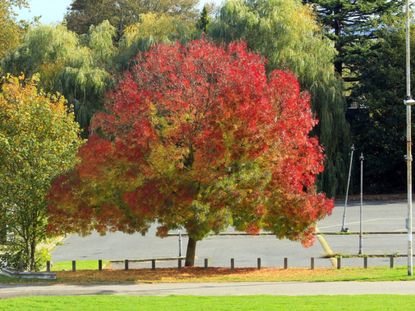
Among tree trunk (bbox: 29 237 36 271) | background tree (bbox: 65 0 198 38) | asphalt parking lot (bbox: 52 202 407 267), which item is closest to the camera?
tree trunk (bbox: 29 237 36 271)

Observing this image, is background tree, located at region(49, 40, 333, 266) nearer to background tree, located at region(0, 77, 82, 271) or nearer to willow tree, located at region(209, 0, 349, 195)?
background tree, located at region(0, 77, 82, 271)

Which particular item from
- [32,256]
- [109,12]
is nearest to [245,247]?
[32,256]

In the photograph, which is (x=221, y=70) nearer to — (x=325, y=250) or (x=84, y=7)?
(x=325, y=250)

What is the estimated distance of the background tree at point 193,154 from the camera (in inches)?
1025

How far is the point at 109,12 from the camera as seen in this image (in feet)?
268

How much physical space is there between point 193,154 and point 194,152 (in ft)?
0.45


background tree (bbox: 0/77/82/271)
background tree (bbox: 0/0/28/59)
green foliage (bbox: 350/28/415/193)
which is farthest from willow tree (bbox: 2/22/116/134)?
background tree (bbox: 0/77/82/271)

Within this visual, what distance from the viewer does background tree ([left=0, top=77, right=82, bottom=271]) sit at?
2702 cm

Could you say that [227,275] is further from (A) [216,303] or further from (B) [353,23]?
(B) [353,23]

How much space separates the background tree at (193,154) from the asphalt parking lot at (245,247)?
6.08m

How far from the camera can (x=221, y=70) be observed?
88.1 ft

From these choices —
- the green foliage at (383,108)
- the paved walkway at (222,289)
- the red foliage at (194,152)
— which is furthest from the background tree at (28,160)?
the green foliage at (383,108)

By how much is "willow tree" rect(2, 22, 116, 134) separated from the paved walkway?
2942cm

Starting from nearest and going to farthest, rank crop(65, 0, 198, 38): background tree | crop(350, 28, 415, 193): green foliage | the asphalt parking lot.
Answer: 1. the asphalt parking lot
2. crop(350, 28, 415, 193): green foliage
3. crop(65, 0, 198, 38): background tree
